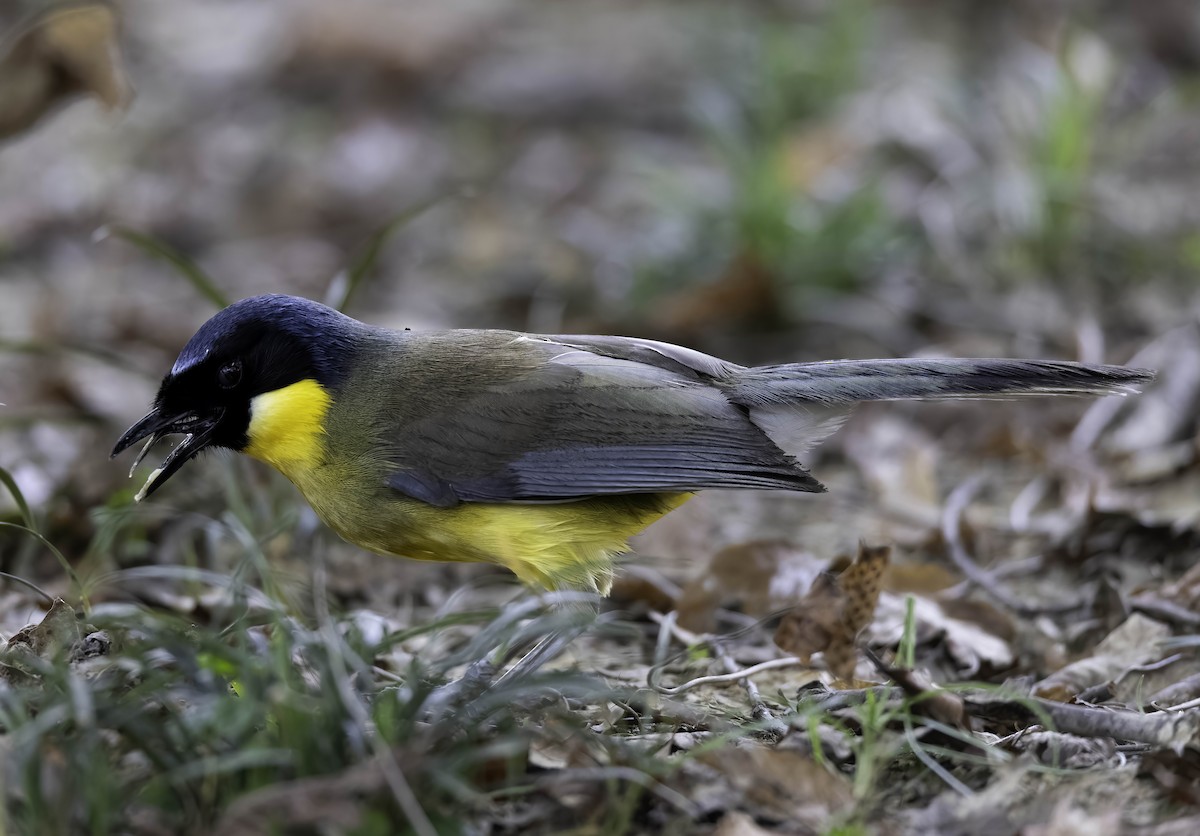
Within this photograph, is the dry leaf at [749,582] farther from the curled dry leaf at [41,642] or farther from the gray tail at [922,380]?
the curled dry leaf at [41,642]

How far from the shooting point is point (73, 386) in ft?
19.4

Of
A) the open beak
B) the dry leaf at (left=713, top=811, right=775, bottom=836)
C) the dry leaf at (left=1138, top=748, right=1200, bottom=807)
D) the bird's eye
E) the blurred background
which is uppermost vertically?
the bird's eye

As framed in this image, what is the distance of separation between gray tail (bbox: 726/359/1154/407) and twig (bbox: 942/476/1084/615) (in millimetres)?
1011

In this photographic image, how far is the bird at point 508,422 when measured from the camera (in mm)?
3793

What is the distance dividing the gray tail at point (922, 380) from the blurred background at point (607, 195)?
127 cm

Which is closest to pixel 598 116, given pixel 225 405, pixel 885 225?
pixel 885 225

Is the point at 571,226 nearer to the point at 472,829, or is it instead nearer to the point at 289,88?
the point at 289,88

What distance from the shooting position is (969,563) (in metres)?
4.80

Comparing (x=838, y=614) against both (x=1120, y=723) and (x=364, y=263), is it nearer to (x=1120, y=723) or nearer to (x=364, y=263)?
(x=1120, y=723)

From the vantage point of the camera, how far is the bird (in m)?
3.79

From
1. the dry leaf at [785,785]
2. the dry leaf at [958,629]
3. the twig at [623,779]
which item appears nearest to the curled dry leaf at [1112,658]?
the dry leaf at [958,629]

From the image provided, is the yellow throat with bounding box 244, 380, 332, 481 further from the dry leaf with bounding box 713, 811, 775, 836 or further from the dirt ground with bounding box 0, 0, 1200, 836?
the dry leaf with bounding box 713, 811, 775, 836

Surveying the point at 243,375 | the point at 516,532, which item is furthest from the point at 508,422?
the point at 243,375

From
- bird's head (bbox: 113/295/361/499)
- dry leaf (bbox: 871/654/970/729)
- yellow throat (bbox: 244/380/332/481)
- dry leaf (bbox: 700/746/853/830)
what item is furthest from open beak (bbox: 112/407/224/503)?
dry leaf (bbox: 871/654/970/729)
